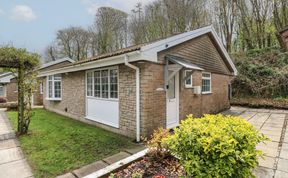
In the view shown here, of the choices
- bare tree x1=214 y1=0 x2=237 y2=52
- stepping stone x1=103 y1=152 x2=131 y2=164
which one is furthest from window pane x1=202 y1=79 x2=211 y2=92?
bare tree x1=214 y1=0 x2=237 y2=52

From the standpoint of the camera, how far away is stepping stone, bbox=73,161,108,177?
3841mm

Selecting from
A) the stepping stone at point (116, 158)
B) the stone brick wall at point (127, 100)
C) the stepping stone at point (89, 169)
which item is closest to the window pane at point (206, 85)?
the stone brick wall at point (127, 100)

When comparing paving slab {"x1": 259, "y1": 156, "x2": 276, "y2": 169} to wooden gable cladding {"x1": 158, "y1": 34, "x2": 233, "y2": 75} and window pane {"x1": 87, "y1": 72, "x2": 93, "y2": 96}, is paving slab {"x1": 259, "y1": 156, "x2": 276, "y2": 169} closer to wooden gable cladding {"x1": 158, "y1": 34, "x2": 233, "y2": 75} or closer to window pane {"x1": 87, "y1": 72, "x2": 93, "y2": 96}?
wooden gable cladding {"x1": 158, "y1": 34, "x2": 233, "y2": 75}

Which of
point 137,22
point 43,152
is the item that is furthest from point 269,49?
point 43,152

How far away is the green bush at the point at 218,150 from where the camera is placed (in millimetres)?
2645

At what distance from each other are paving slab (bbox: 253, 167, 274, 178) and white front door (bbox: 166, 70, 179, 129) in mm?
3445

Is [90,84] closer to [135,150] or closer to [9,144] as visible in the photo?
[9,144]

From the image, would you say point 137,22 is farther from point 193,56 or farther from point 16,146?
point 16,146

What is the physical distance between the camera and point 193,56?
844 centimetres

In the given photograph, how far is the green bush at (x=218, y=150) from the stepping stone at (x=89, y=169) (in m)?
1.94

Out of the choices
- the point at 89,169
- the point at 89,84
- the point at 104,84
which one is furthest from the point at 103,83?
the point at 89,169

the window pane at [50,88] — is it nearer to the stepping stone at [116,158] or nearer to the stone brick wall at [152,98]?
Result: the stone brick wall at [152,98]

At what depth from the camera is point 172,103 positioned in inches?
288

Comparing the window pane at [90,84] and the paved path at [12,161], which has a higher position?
the window pane at [90,84]
